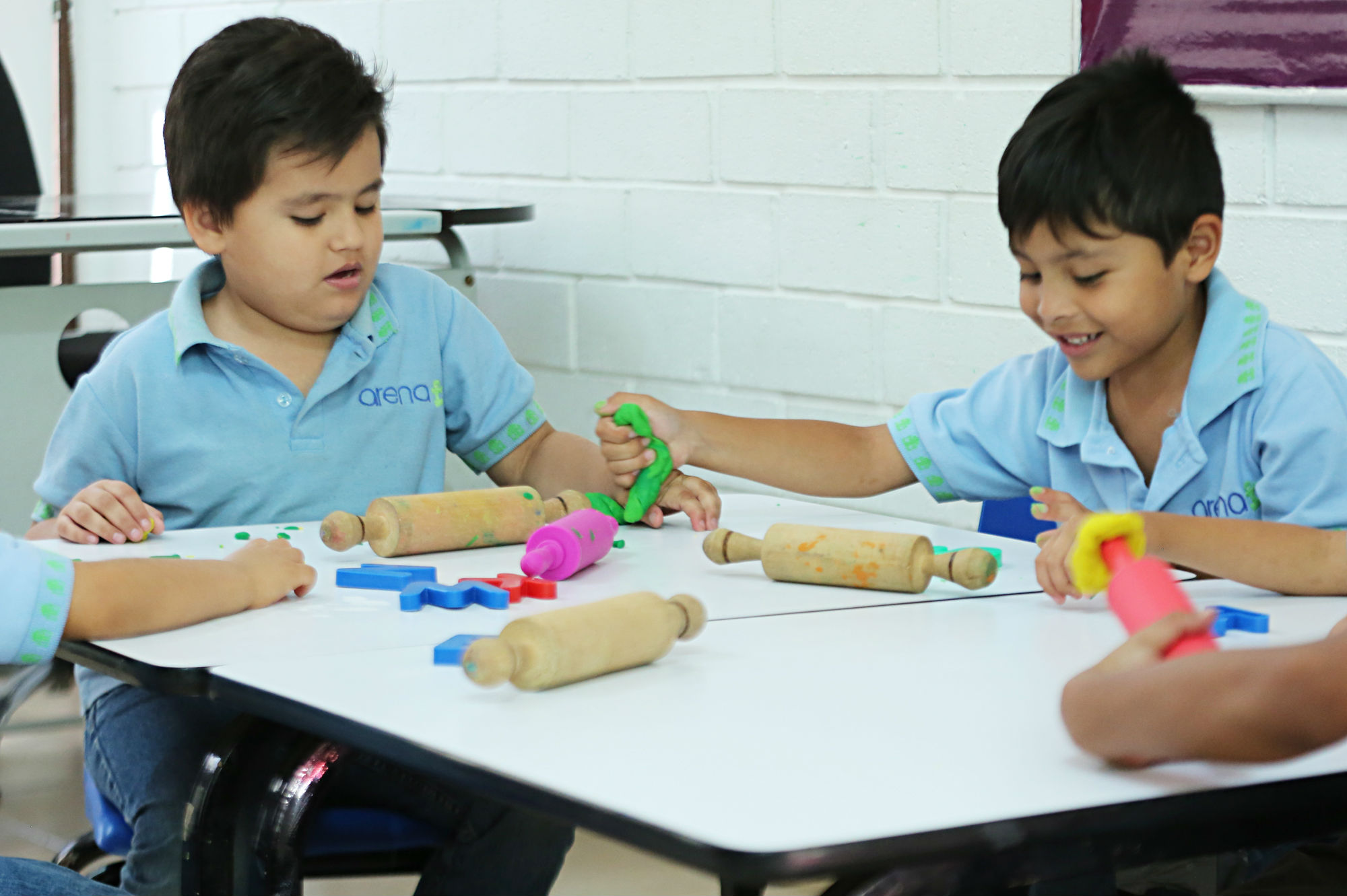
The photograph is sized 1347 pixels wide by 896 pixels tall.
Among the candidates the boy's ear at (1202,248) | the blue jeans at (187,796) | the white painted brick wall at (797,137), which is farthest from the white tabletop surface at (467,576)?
the white painted brick wall at (797,137)

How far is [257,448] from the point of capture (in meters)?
1.43

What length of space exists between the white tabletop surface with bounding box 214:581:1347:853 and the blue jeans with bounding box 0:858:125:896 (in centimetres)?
17

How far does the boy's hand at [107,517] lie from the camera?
1.25 m

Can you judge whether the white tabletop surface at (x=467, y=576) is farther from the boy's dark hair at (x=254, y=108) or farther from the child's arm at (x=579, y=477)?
the boy's dark hair at (x=254, y=108)

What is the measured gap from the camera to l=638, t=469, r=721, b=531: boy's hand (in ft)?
4.42

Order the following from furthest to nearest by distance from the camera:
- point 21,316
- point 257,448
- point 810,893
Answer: point 21,316
point 810,893
point 257,448

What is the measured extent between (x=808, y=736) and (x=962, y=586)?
38cm

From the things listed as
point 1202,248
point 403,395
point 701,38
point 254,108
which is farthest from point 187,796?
point 701,38

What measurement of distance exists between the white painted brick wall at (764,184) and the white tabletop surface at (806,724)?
96cm

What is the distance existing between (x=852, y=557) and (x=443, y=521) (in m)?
0.34

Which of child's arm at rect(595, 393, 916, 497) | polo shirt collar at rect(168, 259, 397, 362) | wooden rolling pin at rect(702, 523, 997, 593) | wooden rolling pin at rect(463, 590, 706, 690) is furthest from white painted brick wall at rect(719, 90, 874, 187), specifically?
wooden rolling pin at rect(463, 590, 706, 690)

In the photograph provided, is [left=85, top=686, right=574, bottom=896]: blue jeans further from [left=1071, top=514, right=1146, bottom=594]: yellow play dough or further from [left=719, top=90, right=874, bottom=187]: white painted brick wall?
[left=719, top=90, right=874, bottom=187]: white painted brick wall

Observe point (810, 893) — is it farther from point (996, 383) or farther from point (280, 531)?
point (280, 531)

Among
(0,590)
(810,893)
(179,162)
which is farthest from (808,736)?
(810,893)
